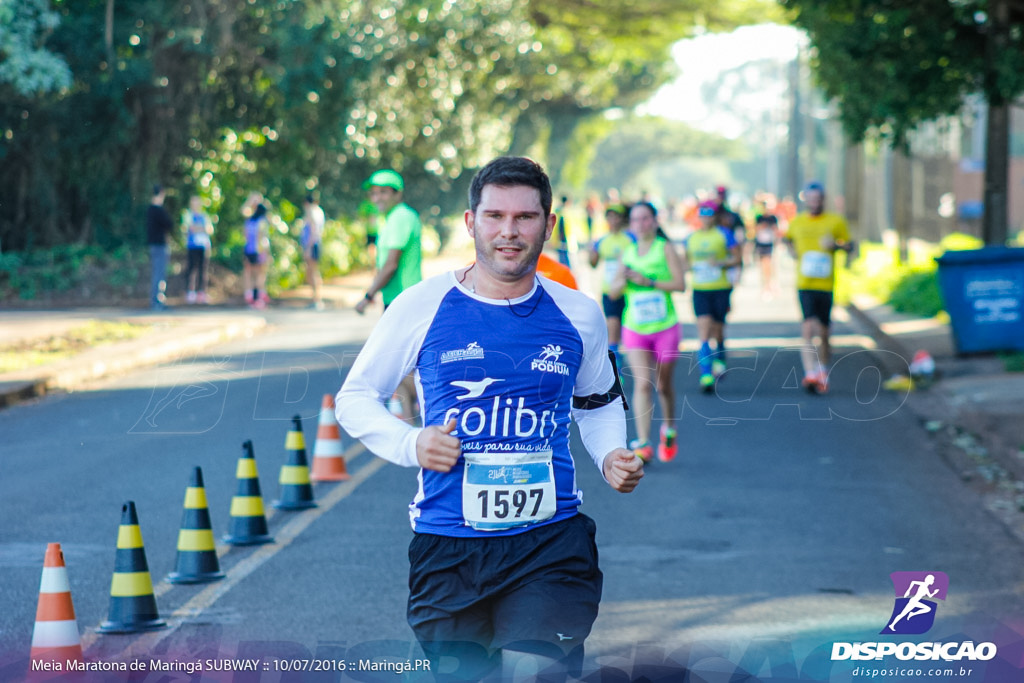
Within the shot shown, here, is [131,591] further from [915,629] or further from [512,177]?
[915,629]

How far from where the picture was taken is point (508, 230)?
4.02 meters

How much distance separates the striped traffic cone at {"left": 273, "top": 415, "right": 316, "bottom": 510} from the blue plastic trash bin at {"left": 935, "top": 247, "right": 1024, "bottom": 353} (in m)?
10.3

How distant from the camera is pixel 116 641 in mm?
6238

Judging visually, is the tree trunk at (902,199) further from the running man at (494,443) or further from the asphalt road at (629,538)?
the running man at (494,443)

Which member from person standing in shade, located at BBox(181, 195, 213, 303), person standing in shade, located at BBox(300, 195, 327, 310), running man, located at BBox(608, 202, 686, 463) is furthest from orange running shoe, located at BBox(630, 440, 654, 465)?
person standing in shade, located at BBox(300, 195, 327, 310)

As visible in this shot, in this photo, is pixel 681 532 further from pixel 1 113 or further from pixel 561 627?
pixel 1 113

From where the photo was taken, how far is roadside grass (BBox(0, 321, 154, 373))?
17000 mm

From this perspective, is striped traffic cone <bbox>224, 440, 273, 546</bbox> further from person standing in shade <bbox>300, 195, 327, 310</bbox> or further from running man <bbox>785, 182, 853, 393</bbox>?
person standing in shade <bbox>300, 195, 327, 310</bbox>

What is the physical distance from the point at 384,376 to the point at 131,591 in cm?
274

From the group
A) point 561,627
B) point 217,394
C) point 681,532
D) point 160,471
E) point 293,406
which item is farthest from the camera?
point 217,394

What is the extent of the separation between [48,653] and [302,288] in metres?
24.8

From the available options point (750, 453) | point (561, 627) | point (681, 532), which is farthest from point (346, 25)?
point (561, 627)

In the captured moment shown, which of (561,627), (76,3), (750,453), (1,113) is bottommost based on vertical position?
(750,453)


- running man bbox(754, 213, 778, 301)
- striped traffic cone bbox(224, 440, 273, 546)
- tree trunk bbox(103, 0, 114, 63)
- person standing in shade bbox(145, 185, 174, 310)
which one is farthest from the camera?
running man bbox(754, 213, 778, 301)
